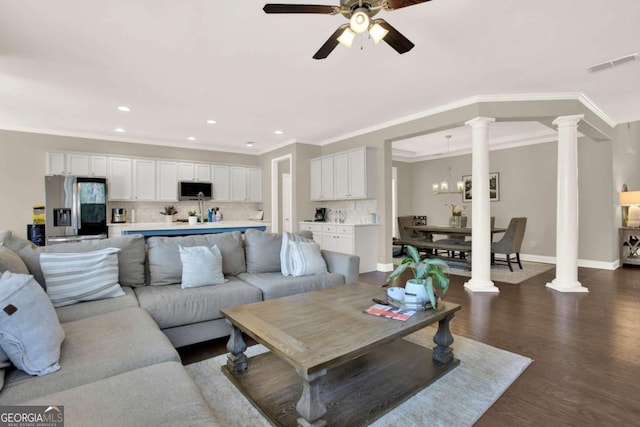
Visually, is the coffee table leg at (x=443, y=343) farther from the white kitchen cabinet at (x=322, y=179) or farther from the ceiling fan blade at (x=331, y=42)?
the white kitchen cabinet at (x=322, y=179)

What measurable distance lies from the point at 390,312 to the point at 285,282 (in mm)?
1172

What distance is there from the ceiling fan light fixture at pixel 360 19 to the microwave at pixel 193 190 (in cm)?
567

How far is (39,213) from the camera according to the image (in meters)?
5.34

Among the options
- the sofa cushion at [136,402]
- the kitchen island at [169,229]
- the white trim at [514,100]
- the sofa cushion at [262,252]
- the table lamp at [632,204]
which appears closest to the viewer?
the sofa cushion at [136,402]

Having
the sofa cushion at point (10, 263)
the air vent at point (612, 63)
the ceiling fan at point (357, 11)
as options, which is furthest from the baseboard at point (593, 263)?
the sofa cushion at point (10, 263)

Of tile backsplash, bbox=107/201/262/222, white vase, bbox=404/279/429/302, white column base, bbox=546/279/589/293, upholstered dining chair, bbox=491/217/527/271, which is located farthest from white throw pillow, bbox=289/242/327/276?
tile backsplash, bbox=107/201/262/222

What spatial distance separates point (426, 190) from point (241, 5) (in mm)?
7450

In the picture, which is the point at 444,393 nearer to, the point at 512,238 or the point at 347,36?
the point at 347,36

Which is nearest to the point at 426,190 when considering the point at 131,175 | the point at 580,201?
the point at 580,201

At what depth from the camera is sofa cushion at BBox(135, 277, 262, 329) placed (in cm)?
228

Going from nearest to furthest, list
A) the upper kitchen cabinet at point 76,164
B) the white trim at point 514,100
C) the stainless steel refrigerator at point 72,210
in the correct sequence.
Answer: the white trim at point 514,100 → the stainless steel refrigerator at point 72,210 → the upper kitchen cabinet at point 76,164

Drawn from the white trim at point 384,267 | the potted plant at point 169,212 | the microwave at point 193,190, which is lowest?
the white trim at point 384,267

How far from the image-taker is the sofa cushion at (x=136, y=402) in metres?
1.02

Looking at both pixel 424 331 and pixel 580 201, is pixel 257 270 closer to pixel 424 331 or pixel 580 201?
pixel 424 331
